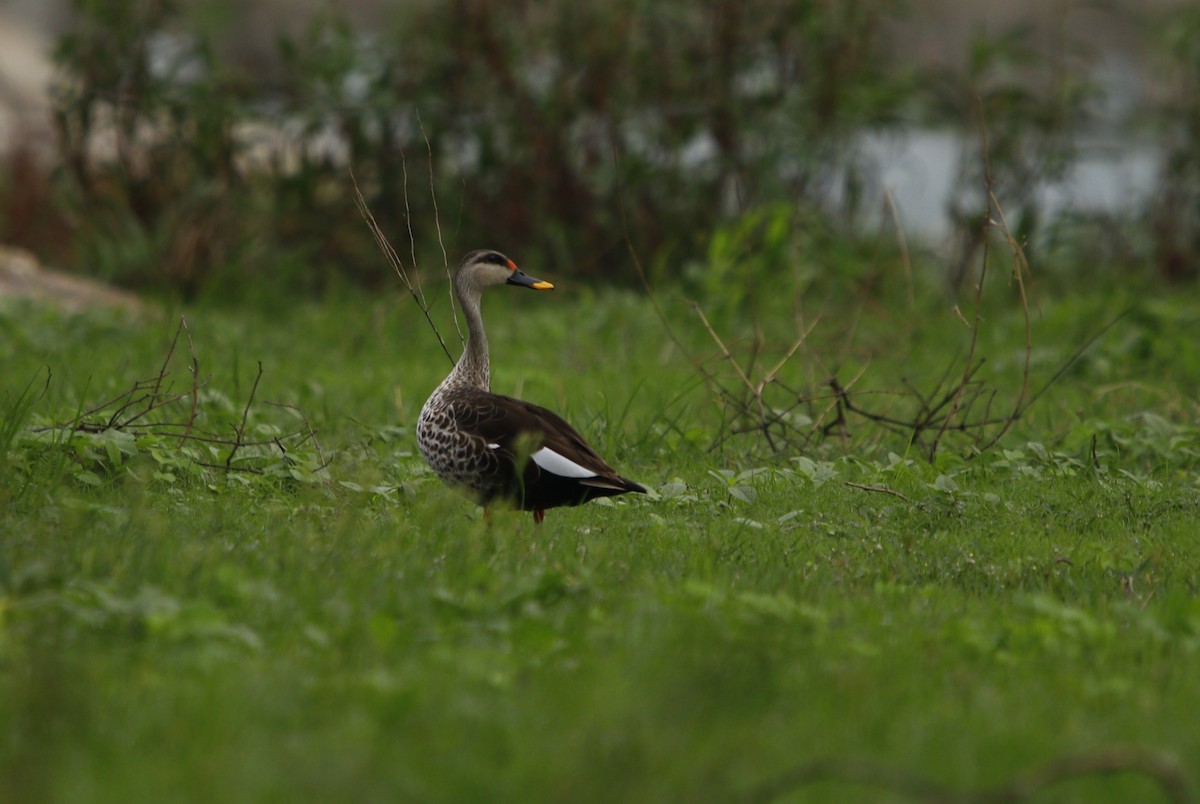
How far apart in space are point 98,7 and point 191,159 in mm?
1472

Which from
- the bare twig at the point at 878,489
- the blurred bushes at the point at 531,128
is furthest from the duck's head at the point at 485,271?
the blurred bushes at the point at 531,128

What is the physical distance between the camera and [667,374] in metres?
9.09

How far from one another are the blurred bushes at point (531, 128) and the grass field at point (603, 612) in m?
4.89

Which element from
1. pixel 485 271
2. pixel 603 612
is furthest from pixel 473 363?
pixel 603 612

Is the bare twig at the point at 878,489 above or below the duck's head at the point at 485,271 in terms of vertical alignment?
below

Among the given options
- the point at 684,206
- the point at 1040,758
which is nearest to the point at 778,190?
A: the point at 684,206

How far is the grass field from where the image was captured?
304 centimetres

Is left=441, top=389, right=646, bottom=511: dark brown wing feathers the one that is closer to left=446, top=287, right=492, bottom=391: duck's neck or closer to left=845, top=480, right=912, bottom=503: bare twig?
left=446, top=287, right=492, bottom=391: duck's neck

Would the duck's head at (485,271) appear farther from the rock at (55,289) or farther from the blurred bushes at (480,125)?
the blurred bushes at (480,125)

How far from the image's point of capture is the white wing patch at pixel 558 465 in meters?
5.23

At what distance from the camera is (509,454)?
5.39 m

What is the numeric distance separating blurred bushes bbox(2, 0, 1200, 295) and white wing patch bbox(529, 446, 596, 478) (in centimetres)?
738

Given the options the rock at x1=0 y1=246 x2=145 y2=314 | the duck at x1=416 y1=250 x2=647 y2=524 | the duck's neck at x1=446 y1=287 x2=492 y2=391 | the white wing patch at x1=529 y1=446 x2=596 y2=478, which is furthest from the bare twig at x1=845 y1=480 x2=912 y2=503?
the rock at x1=0 y1=246 x2=145 y2=314

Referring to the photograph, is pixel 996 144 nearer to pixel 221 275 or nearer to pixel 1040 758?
pixel 221 275
